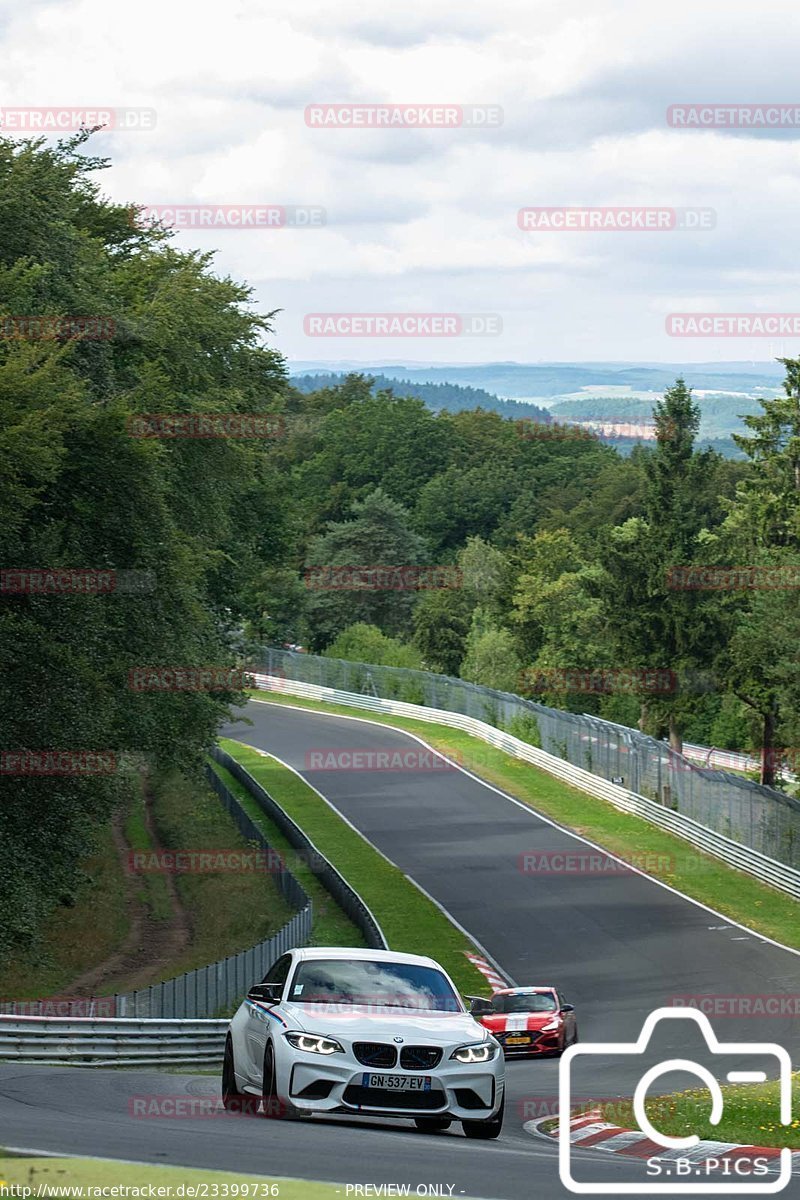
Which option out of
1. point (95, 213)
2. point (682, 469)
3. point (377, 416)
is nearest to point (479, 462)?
point (377, 416)

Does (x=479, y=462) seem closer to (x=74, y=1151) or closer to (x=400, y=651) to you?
(x=400, y=651)

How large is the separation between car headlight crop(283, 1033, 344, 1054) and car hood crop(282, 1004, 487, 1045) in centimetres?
5

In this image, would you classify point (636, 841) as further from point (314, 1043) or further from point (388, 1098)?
point (314, 1043)

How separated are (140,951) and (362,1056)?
25664mm

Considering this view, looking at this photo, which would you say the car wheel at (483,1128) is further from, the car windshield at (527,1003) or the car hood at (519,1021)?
the car windshield at (527,1003)

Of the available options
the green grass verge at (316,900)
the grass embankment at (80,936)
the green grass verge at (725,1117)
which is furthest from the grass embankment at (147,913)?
the green grass verge at (725,1117)

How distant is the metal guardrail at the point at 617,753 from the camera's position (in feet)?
159

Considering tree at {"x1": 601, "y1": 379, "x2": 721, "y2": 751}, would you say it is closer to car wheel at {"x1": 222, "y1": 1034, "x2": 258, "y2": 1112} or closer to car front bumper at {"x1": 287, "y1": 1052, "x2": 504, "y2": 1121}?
car wheel at {"x1": 222, "y1": 1034, "x2": 258, "y2": 1112}

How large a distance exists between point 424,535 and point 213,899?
101178 mm

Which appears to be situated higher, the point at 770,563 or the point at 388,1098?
the point at 770,563

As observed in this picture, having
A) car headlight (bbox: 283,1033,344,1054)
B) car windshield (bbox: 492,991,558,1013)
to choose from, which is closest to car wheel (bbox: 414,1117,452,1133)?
car headlight (bbox: 283,1033,344,1054)

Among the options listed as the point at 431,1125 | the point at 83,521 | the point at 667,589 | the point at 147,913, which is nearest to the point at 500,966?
the point at 147,913

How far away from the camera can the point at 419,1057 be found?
1241 centimetres

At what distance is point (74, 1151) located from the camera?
9945 millimetres
